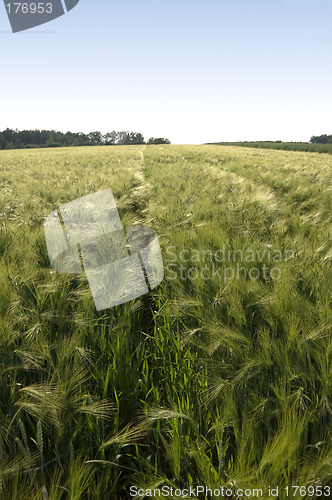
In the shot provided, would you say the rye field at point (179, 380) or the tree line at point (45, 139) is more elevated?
the tree line at point (45, 139)

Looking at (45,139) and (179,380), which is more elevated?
(45,139)

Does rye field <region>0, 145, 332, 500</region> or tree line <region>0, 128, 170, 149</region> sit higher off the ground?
tree line <region>0, 128, 170, 149</region>

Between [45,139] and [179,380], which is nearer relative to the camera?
[179,380]

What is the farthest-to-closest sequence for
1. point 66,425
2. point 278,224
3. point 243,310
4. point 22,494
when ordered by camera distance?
1. point 278,224
2. point 243,310
3. point 66,425
4. point 22,494

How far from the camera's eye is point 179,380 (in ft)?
4.14

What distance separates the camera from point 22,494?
2.55ft

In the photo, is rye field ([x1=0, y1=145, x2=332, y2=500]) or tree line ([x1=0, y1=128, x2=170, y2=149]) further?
tree line ([x1=0, y1=128, x2=170, y2=149])

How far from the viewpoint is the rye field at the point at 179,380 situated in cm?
86

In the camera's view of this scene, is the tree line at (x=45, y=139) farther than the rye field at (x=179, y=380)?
Yes

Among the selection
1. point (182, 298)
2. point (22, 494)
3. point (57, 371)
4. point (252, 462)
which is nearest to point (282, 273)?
point (182, 298)

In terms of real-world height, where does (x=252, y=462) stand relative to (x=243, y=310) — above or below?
below

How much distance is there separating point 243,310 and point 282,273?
1.26ft

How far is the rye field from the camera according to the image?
0.86 m

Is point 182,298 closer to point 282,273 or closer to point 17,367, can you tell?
point 282,273
